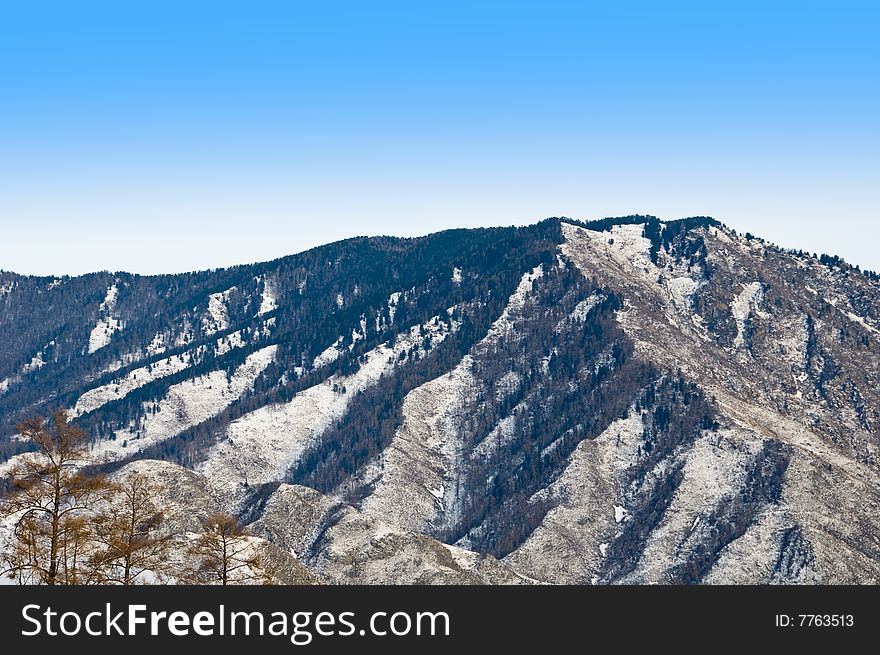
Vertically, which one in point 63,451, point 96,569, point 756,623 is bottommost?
point 756,623

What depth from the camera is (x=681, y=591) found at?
4972cm

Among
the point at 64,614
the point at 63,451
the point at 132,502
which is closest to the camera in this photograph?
the point at 64,614

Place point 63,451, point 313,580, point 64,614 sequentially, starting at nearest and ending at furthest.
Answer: point 64,614 < point 63,451 < point 313,580

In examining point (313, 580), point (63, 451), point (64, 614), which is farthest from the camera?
point (313, 580)

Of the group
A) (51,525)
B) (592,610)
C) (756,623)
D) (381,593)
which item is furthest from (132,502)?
(756,623)

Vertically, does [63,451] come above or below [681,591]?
above

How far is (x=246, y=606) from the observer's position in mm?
47406

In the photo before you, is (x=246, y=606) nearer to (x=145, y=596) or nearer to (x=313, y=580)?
(x=145, y=596)

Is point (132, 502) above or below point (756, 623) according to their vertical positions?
above

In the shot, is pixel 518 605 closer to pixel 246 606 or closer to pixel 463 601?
pixel 463 601

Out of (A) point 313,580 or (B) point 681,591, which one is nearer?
(B) point 681,591

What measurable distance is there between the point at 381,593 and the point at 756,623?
16.0 metres

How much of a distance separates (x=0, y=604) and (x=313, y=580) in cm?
12344

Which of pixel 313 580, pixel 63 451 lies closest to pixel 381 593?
pixel 63 451
